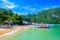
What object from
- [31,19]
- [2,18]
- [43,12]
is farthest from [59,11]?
[2,18]

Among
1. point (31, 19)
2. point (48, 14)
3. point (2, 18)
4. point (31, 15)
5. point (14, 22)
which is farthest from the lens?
point (48, 14)

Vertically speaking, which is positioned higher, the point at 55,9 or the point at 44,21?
the point at 55,9

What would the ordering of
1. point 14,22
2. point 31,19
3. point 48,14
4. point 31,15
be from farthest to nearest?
point 48,14 < point 31,15 < point 31,19 < point 14,22

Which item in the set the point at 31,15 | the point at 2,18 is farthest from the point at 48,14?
the point at 2,18

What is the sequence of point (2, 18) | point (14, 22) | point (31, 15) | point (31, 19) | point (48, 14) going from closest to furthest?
1. point (2, 18)
2. point (14, 22)
3. point (31, 19)
4. point (31, 15)
5. point (48, 14)

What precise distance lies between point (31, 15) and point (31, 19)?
330cm

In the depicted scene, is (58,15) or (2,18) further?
(58,15)

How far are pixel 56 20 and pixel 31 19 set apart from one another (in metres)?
8.99

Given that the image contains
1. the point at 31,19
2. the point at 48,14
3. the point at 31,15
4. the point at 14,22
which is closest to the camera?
the point at 14,22

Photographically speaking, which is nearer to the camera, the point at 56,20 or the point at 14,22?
the point at 14,22

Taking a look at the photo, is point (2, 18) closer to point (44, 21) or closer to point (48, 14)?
point (44, 21)

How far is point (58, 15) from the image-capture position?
51969 millimetres

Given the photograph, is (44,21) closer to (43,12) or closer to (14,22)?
(43,12)

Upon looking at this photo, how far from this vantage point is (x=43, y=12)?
53344 millimetres
